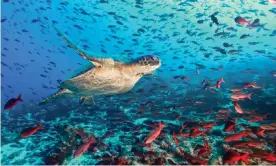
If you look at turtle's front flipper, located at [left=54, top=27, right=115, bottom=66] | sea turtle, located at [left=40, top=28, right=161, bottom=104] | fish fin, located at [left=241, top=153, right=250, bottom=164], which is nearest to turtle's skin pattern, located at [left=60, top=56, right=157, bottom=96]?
sea turtle, located at [left=40, top=28, right=161, bottom=104]

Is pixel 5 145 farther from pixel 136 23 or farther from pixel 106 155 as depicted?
pixel 136 23

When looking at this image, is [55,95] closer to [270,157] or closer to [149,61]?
[149,61]

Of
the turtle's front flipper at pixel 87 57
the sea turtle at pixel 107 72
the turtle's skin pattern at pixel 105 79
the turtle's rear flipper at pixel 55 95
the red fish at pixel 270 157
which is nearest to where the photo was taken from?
the red fish at pixel 270 157

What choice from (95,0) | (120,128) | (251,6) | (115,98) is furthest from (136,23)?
(120,128)

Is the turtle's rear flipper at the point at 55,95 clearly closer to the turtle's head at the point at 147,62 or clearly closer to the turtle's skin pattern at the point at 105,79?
the turtle's skin pattern at the point at 105,79

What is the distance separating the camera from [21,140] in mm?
6820

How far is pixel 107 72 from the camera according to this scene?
18.1ft

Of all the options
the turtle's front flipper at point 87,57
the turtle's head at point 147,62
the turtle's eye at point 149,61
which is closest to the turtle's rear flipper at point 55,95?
the turtle's front flipper at point 87,57

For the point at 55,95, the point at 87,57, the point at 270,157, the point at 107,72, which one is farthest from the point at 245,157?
the point at 55,95

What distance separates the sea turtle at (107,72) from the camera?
5.29 meters

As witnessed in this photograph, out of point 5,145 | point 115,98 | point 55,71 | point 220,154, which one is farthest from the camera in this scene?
point 55,71

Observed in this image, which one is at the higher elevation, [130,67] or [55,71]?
[130,67]

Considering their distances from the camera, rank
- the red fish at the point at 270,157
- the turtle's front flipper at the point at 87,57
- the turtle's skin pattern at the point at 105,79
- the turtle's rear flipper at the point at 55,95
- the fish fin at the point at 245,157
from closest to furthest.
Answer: the fish fin at the point at 245,157 < the red fish at the point at 270,157 < the turtle's front flipper at the point at 87,57 < the turtle's skin pattern at the point at 105,79 < the turtle's rear flipper at the point at 55,95

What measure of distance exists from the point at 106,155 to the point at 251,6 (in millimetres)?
30956
